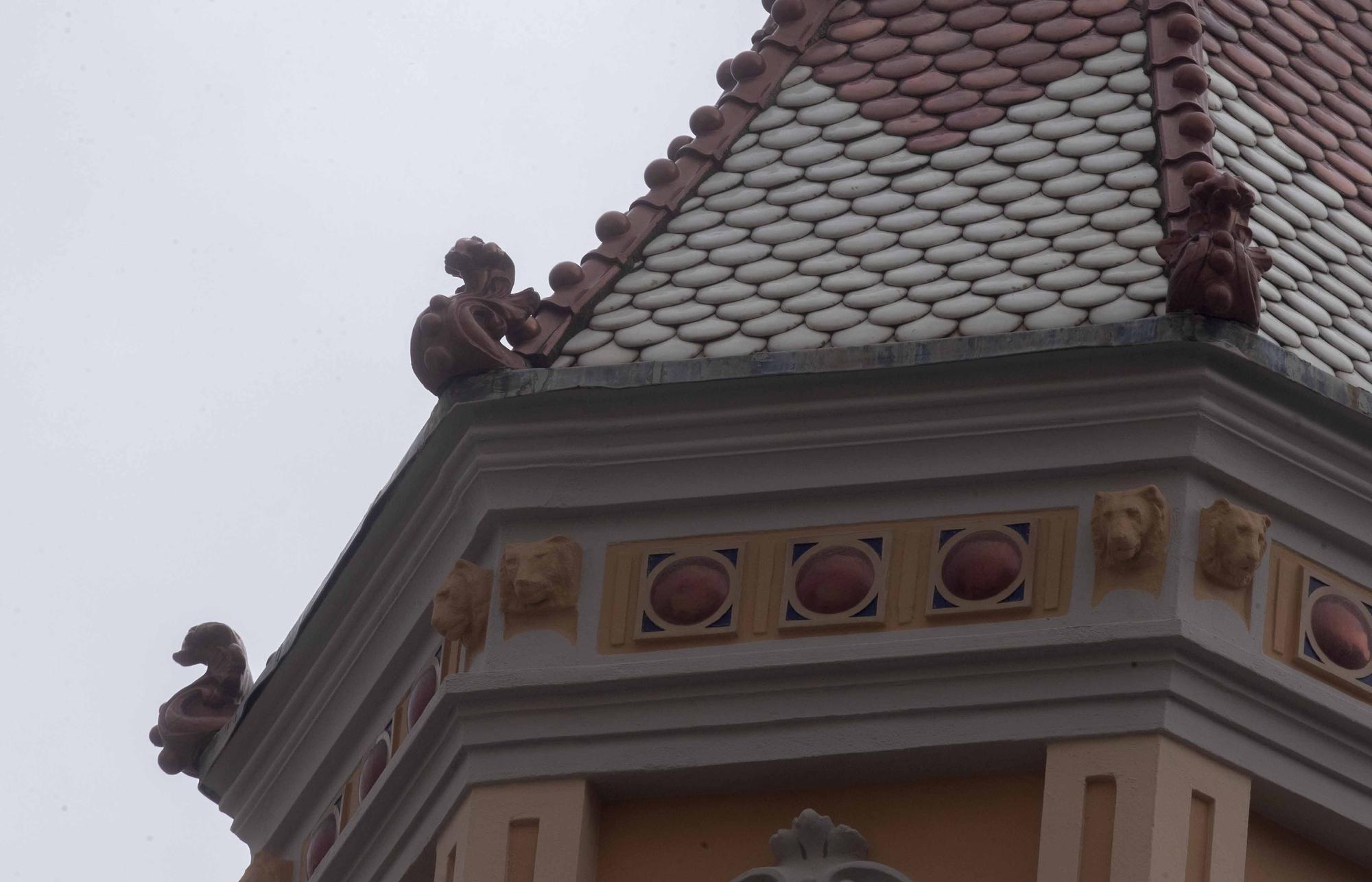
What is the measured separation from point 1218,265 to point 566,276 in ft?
8.29

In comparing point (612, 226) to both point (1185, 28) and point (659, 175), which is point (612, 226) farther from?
point (1185, 28)

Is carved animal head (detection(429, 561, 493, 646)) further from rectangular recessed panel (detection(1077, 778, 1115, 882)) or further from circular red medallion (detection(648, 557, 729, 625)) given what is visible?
rectangular recessed panel (detection(1077, 778, 1115, 882))

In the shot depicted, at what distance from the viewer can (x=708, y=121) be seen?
13.2 metres

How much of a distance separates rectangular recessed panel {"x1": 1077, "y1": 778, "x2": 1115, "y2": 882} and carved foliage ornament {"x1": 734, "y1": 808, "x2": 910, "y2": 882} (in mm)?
632

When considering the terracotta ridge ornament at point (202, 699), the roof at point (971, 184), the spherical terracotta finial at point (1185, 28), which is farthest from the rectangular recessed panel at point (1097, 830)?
the terracotta ridge ornament at point (202, 699)

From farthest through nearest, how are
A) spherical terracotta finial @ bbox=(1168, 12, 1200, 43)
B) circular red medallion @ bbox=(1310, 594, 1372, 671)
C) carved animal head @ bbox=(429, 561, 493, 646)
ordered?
spherical terracotta finial @ bbox=(1168, 12, 1200, 43), carved animal head @ bbox=(429, 561, 493, 646), circular red medallion @ bbox=(1310, 594, 1372, 671)

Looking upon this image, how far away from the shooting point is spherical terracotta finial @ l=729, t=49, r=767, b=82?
1341 cm

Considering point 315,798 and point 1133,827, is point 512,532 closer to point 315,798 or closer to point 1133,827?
point 315,798

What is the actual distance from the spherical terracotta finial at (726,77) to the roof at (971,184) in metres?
0.02

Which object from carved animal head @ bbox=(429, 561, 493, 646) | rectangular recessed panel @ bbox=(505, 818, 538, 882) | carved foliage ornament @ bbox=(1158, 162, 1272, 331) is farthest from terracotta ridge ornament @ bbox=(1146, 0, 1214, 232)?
rectangular recessed panel @ bbox=(505, 818, 538, 882)

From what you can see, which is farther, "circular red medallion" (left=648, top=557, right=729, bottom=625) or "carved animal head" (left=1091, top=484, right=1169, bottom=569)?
"circular red medallion" (left=648, top=557, right=729, bottom=625)

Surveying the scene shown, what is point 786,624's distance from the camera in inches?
444

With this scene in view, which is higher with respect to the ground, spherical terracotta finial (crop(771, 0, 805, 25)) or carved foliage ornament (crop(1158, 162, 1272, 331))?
spherical terracotta finial (crop(771, 0, 805, 25))

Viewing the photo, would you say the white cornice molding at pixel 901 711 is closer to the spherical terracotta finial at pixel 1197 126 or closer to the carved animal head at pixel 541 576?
the carved animal head at pixel 541 576
